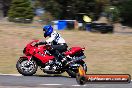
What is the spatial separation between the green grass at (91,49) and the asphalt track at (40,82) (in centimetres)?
198

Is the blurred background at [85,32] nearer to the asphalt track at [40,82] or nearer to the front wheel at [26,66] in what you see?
the front wheel at [26,66]

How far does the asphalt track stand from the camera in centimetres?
1274

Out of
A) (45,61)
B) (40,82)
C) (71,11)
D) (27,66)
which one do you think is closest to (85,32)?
(45,61)

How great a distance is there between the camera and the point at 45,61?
15414 mm

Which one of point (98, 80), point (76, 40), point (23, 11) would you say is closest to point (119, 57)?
point (76, 40)

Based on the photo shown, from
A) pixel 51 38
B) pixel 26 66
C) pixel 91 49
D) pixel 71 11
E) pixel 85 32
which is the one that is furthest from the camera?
pixel 71 11

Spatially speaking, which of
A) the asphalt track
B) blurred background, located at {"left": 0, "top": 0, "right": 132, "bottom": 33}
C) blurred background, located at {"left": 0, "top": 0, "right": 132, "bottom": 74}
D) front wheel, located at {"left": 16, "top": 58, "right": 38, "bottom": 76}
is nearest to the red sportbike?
front wheel, located at {"left": 16, "top": 58, "right": 38, "bottom": 76}

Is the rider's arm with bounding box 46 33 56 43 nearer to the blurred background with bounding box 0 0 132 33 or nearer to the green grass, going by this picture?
the green grass

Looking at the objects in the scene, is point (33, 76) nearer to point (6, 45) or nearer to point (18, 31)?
point (6, 45)

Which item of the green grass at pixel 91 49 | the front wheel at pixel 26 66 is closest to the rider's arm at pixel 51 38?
the front wheel at pixel 26 66

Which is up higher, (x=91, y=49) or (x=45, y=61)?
(x=45, y=61)

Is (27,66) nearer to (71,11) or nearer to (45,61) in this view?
(45,61)

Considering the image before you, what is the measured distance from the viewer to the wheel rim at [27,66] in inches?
602

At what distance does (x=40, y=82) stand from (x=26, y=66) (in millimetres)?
1687
